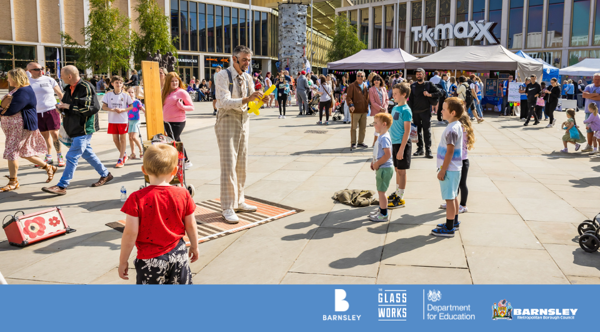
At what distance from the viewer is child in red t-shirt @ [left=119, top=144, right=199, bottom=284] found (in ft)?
9.07

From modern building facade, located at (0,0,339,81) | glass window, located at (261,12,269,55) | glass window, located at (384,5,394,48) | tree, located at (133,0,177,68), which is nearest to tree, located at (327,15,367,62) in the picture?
modern building facade, located at (0,0,339,81)

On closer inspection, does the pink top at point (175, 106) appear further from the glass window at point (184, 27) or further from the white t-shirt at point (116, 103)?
the glass window at point (184, 27)

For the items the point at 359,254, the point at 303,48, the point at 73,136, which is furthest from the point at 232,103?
the point at 303,48

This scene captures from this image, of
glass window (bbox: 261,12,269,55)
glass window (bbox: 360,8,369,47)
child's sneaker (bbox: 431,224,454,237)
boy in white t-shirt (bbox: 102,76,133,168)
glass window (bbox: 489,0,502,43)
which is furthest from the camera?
glass window (bbox: 360,8,369,47)

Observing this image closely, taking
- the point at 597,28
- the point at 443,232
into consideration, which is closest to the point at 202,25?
the point at 597,28

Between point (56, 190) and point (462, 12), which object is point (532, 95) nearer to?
point (56, 190)

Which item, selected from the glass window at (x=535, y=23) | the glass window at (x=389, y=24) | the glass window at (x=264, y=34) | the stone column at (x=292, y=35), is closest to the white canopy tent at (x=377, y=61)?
the stone column at (x=292, y=35)

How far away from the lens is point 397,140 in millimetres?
6590

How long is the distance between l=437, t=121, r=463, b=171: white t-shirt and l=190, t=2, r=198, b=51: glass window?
154 feet
